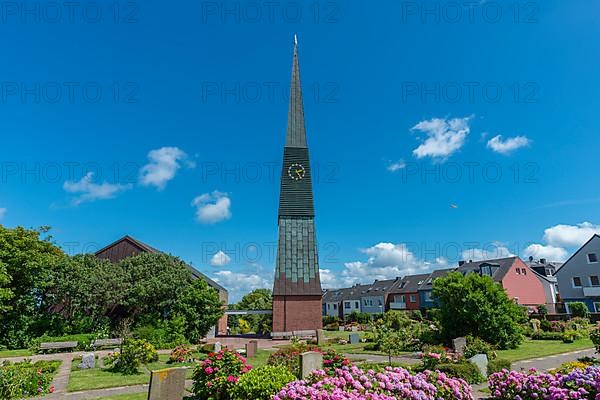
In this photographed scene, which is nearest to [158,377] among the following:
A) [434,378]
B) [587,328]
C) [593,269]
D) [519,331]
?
[434,378]

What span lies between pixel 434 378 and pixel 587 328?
1190 inches

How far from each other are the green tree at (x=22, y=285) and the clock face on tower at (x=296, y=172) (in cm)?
2383

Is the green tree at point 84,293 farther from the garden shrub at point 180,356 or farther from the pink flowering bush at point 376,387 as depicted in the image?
the pink flowering bush at point 376,387

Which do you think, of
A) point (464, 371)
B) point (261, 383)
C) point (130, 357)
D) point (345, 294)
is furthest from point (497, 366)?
point (345, 294)

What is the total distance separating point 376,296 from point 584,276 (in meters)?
30.7

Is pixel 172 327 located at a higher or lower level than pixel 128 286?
lower

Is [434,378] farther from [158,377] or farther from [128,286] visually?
[128,286]

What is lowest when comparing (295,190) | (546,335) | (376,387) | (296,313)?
(546,335)

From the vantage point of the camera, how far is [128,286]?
2725 centimetres

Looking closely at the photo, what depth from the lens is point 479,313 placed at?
1997 centimetres

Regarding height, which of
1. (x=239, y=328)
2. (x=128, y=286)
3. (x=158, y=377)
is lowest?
(x=239, y=328)

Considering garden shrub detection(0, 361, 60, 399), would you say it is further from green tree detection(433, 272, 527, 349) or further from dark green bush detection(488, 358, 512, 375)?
green tree detection(433, 272, 527, 349)

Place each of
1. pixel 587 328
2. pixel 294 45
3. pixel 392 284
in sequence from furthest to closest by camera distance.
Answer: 1. pixel 392 284
2. pixel 294 45
3. pixel 587 328

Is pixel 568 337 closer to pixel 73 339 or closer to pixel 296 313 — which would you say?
pixel 296 313
